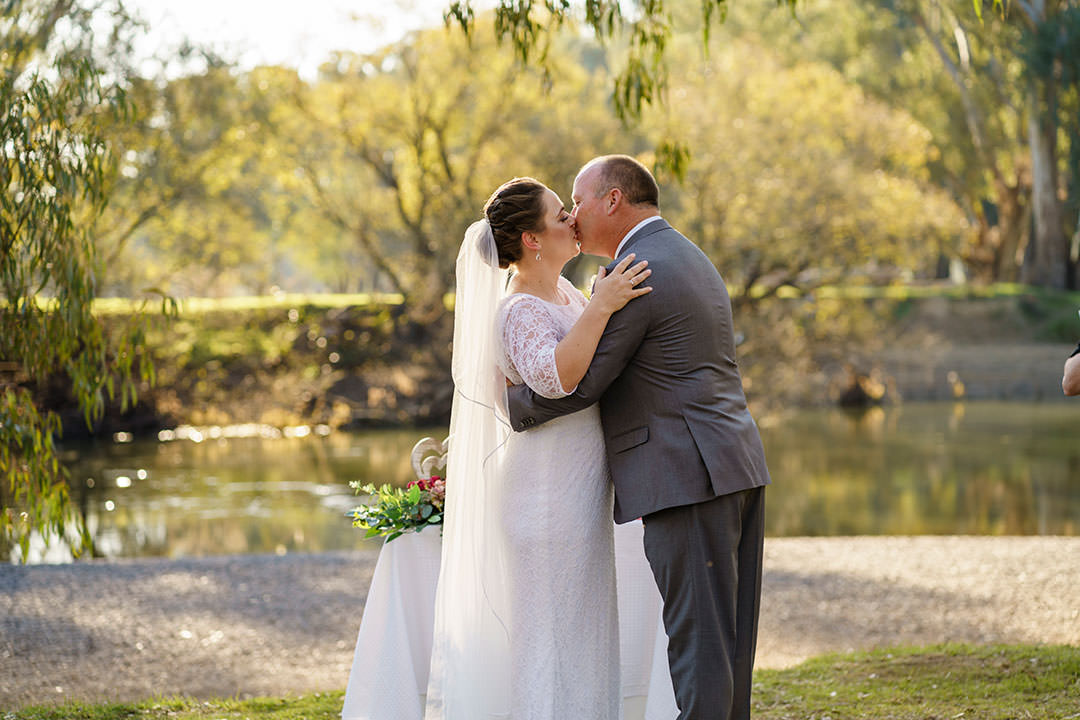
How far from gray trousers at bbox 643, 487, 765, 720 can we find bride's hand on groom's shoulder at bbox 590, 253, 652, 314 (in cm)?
63

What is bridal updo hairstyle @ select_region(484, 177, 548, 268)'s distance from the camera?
3.80 m

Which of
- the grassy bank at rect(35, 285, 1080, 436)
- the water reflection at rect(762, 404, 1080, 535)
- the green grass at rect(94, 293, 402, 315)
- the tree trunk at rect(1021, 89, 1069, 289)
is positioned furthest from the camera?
the tree trunk at rect(1021, 89, 1069, 289)

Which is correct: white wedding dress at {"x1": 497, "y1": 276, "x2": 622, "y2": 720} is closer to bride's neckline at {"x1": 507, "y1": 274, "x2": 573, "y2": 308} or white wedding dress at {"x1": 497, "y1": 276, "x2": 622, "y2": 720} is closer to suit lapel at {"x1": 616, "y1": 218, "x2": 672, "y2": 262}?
bride's neckline at {"x1": 507, "y1": 274, "x2": 573, "y2": 308}

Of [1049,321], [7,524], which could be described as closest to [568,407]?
[7,524]

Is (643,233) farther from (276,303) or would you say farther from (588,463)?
(276,303)

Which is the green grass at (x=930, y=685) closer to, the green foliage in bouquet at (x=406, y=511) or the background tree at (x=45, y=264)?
the green foliage in bouquet at (x=406, y=511)

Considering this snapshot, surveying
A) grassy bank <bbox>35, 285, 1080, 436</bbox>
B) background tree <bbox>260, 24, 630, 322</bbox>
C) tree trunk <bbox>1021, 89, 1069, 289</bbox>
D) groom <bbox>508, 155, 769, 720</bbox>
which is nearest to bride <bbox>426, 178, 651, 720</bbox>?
groom <bbox>508, 155, 769, 720</bbox>

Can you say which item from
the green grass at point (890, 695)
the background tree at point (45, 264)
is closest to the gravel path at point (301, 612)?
the green grass at point (890, 695)

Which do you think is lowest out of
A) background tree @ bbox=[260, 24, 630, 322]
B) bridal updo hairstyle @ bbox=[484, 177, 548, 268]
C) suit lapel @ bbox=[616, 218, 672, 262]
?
suit lapel @ bbox=[616, 218, 672, 262]

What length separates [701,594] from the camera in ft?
11.3

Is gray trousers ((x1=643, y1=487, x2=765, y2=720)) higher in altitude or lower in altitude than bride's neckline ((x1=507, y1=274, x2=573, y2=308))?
lower

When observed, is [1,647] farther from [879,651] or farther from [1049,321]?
[1049,321]

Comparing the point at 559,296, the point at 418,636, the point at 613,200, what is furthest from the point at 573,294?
the point at 418,636

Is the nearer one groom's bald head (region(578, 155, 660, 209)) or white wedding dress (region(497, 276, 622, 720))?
groom's bald head (region(578, 155, 660, 209))
